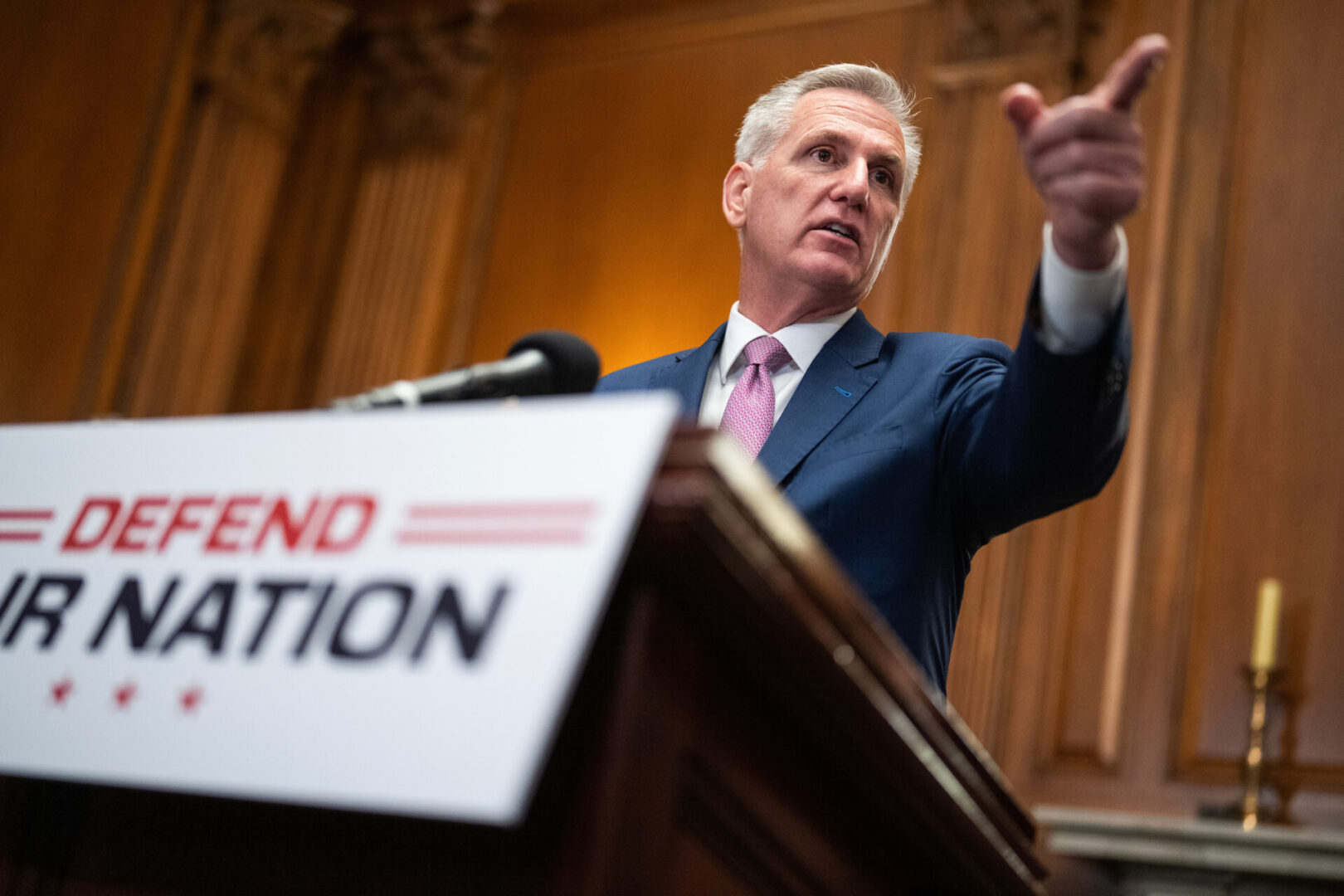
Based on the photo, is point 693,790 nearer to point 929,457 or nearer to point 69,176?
point 929,457

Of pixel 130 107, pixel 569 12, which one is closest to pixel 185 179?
pixel 130 107

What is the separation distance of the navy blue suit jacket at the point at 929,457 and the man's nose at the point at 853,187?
31 centimetres

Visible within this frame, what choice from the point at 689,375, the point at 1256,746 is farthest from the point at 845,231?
the point at 1256,746

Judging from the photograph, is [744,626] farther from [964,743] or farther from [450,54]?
[450,54]

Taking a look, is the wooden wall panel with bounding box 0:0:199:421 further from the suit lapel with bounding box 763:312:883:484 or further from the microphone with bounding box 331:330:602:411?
the microphone with bounding box 331:330:602:411

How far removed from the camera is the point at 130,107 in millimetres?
5410

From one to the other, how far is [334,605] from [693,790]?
0.79ft

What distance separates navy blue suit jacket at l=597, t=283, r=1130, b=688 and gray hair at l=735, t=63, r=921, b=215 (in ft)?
1.85

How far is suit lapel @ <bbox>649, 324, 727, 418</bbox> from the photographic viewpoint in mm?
1929

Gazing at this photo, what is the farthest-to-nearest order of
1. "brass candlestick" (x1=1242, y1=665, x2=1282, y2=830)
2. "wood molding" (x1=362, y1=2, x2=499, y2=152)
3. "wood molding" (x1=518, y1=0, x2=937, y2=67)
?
1. "wood molding" (x1=362, y1=2, x2=499, y2=152)
2. "wood molding" (x1=518, y1=0, x2=937, y2=67)
3. "brass candlestick" (x1=1242, y1=665, x2=1282, y2=830)

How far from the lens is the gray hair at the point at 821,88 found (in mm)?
2191

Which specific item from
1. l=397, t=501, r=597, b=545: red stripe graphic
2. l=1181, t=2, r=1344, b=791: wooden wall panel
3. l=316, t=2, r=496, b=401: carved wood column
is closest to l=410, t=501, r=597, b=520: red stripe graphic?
l=397, t=501, r=597, b=545: red stripe graphic

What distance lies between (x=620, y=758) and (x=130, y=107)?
5.34 metres

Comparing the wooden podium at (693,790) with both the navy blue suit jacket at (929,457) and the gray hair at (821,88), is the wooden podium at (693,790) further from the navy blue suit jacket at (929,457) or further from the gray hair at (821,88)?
the gray hair at (821,88)
